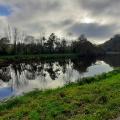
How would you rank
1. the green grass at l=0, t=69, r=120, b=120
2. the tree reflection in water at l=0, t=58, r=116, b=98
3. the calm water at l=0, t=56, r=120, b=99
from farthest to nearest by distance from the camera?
the tree reflection in water at l=0, t=58, r=116, b=98, the calm water at l=0, t=56, r=120, b=99, the green grass at l=0, t=69, r=120, b=120

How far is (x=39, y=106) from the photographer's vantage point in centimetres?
1500

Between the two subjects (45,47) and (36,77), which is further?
(45,47)

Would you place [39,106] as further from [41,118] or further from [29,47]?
[29,47]

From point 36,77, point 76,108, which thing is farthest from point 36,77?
point 76,108

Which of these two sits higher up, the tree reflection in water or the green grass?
the green grass

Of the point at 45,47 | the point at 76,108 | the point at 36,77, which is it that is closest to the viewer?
the point at 76,108

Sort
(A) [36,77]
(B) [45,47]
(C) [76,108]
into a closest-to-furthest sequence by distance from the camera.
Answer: (C) [76,108] < (A) [36,77] < (B) [45,47]

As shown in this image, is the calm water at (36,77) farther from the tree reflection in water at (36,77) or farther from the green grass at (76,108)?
the green grass at (76,108)

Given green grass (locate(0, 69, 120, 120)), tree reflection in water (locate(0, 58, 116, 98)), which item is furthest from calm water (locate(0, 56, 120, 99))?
green grass (locate(0, 69, 120, 120))

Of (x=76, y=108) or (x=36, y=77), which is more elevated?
(x=76, y=108)

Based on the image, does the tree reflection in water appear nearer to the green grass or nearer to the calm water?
the calm water

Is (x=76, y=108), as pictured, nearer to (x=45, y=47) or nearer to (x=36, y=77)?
(x=36, y=77)

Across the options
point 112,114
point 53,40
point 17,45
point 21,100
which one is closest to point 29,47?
point 17,45

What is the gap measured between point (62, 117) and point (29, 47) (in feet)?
359
